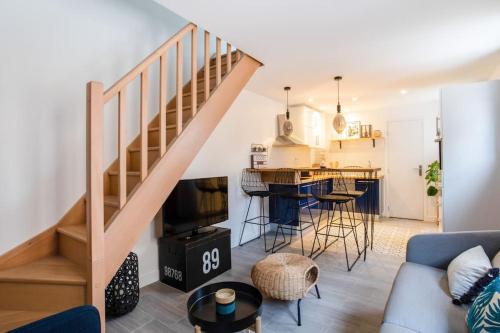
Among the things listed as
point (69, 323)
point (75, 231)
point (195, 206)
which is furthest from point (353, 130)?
point (69, 323)

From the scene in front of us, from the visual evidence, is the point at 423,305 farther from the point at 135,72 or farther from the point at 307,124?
the point at 307,124

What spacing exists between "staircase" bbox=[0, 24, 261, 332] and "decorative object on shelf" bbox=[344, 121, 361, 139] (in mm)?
4499

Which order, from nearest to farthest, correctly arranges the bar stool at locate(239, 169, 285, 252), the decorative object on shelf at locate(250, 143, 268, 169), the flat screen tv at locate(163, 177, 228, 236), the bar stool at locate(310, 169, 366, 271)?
1. the flat screen tv at locate(163, 177, 228, 236)
2. the bar stool at locate(310, 169, 366, 271)
3. the bar stool at locate(239, 169, 285, 252)
4. the decorative object on shelf at locate(250, 143, 268, 169)

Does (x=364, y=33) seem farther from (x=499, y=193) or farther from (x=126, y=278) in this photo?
(x=126, y=278)

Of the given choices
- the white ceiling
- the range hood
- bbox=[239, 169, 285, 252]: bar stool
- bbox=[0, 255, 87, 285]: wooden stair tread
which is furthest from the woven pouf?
the range hood

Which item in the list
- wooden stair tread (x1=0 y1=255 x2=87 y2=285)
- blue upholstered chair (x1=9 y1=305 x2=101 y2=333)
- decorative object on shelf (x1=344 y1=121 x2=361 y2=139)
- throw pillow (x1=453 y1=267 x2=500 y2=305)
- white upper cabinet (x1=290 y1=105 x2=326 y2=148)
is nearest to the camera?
blue upholstered chair (x1=9 y1=305 x2=101 y2=333)

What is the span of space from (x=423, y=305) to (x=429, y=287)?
0.84 feet

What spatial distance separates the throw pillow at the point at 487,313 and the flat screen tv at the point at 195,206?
94.8 inches

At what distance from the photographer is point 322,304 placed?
239cm

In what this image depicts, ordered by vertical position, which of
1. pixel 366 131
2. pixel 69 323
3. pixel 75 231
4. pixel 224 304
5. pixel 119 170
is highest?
pixel 366 131

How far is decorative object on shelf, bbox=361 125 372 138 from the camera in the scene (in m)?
5.95

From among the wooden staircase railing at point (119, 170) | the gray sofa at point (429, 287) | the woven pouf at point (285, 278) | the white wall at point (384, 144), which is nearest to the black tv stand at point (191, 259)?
the woven pouf at point (285, 278)

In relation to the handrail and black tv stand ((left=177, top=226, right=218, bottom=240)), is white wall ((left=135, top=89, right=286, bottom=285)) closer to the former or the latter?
black tv stand ((left=177, top=226, right=218, bottom=240))

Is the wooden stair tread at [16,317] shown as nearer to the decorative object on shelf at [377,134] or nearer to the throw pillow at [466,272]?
the throw pillow at [466,272]
